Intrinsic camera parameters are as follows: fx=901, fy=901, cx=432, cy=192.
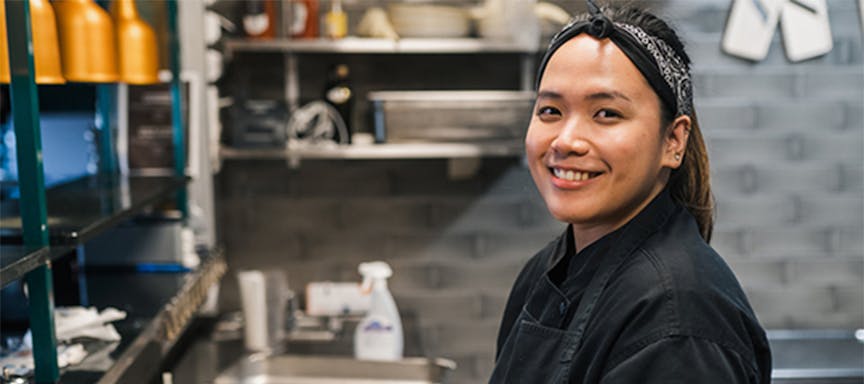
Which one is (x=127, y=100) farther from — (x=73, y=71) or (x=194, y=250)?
(x=73, y=71)

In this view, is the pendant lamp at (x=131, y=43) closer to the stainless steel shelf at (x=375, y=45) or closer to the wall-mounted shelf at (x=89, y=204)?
the wall-mounted shelf at (x=89, y=204)

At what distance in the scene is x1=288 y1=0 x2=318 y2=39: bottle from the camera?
3.09m

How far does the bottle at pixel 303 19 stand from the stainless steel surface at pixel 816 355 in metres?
2.09

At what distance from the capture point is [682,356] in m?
1.16

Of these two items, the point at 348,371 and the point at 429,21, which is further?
the point at 429,21

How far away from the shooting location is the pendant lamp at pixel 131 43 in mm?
2148

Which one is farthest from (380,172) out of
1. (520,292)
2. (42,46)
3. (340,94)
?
(42,46)

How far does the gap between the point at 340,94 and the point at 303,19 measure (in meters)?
0.29

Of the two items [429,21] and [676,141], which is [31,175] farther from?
[429,21]

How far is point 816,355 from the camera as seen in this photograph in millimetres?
3395

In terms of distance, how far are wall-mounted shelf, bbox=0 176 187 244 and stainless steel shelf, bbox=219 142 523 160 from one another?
0.51 metres

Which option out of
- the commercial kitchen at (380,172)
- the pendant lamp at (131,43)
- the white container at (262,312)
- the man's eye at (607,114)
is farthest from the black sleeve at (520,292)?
the white container at (262,312)

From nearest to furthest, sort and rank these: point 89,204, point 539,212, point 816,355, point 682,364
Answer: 1. point 682,364
2. point 89,204
3. point 816,355
4. point 539,212

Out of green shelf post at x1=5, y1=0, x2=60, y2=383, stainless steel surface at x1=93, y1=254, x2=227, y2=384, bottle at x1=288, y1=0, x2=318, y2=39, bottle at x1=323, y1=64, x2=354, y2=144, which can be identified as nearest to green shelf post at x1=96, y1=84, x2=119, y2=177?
stainless steel surface at x1=93, y1=254, x2=227, y2=384
